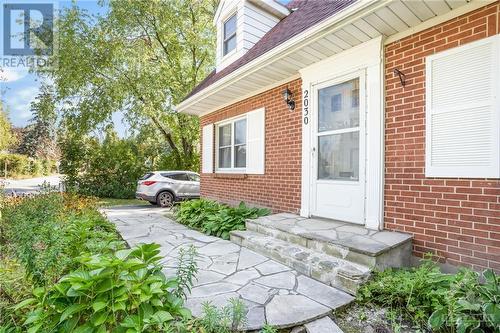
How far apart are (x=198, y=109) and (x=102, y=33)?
7610mm

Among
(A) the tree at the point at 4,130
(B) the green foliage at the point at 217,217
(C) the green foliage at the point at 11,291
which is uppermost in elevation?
(A) the tree at the point at 4,130

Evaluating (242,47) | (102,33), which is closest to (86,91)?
(102,33)

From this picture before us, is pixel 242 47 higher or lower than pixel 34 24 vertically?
lower

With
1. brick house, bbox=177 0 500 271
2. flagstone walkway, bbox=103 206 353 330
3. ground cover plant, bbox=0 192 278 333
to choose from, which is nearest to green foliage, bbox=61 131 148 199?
brick house, bbox=177 0 500 271

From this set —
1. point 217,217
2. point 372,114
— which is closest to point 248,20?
point 372,114

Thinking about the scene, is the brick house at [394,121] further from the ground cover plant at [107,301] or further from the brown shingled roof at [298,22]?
the ground cover plant at [107,301]

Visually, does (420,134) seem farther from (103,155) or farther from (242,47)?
(103,155)

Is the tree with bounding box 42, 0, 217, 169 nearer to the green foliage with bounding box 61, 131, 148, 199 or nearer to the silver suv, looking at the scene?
the green foliage with bounding box 61, 131, 148, 199

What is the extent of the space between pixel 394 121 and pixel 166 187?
27.9ft

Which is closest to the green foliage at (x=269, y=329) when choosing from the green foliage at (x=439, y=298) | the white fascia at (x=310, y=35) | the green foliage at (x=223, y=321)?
the green foliage at (x=223, y=321)

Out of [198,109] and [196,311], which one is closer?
[196,311]

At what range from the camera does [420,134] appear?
10.6 feet

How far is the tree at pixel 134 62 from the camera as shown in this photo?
11.8m

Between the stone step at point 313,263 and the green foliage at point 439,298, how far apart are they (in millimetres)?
127
